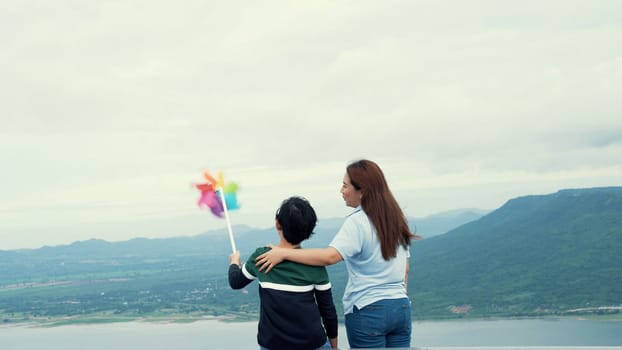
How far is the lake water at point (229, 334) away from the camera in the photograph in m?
60.4

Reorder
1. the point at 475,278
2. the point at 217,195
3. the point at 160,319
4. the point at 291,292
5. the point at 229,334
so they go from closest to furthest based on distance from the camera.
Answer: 1. the point at 291,292
2. the point at 217,195
3. the point at 229,334
4. the point at 160,319
5. the point at 475,278

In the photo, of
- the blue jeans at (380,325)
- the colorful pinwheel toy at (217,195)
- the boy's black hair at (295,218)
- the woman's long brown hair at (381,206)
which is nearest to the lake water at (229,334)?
the colorful pinwheel toy at (217,195)

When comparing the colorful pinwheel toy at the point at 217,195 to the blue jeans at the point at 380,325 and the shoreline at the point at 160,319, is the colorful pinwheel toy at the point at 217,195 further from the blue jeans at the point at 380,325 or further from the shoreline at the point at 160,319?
the shoreline at the point at 160,319

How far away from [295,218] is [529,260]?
Result: 366ft

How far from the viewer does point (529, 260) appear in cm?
10938

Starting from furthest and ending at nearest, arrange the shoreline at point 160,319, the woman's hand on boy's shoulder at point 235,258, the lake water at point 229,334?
1. the shoreline at point 160,319
2. the lake water at point 229,334
3. the woman's hand on boy's shoulder at point 235,258

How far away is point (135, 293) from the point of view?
367 feet

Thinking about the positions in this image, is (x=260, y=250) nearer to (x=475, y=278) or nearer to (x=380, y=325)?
(x=380, y=325)

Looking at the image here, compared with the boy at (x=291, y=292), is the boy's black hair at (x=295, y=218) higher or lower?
higher

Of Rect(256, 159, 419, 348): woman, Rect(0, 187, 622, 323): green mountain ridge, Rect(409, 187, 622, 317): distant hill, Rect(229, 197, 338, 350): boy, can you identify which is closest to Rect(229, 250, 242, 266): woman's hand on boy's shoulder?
Rect(229, 197, 338, 350): boy

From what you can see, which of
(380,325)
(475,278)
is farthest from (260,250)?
(475,278)

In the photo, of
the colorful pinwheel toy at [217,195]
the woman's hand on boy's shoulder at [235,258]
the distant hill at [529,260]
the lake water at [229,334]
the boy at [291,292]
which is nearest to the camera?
the boy at [291,292]

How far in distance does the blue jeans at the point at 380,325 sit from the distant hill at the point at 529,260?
82.2m

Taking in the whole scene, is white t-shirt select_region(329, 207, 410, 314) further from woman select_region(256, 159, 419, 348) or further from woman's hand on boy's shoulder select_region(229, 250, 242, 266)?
woman's hand on boy's shoulder select_region(229, 250, 242, 266)
